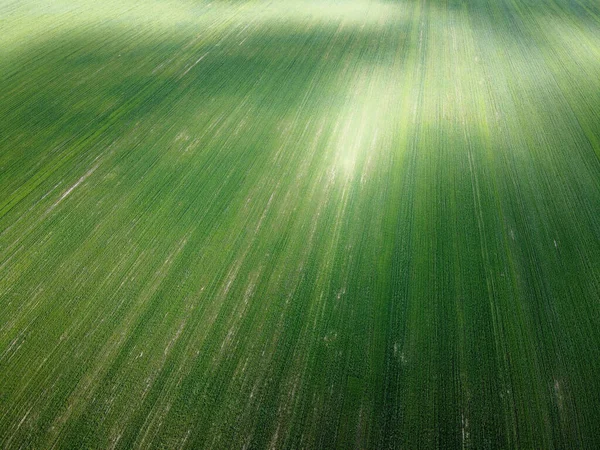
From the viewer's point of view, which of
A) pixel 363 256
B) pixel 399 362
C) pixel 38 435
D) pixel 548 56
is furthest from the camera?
pixel 548 56

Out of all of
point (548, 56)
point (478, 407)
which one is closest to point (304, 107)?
point (478, 407)

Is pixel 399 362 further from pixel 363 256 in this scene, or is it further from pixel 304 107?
pixel 304 107

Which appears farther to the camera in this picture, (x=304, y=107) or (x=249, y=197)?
(x=304, y=107)

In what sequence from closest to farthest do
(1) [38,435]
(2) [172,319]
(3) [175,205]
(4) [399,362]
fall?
(1) [38,435]
(4) [399,362]
(2) [172,319]
(3) [175,205]

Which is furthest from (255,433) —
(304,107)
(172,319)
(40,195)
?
(304,107)

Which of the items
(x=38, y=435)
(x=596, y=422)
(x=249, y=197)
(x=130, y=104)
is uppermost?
(x=130, y=104)

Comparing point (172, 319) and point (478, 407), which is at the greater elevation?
point (172, 319)

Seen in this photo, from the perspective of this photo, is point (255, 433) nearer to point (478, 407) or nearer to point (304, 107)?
point (478, 407)
